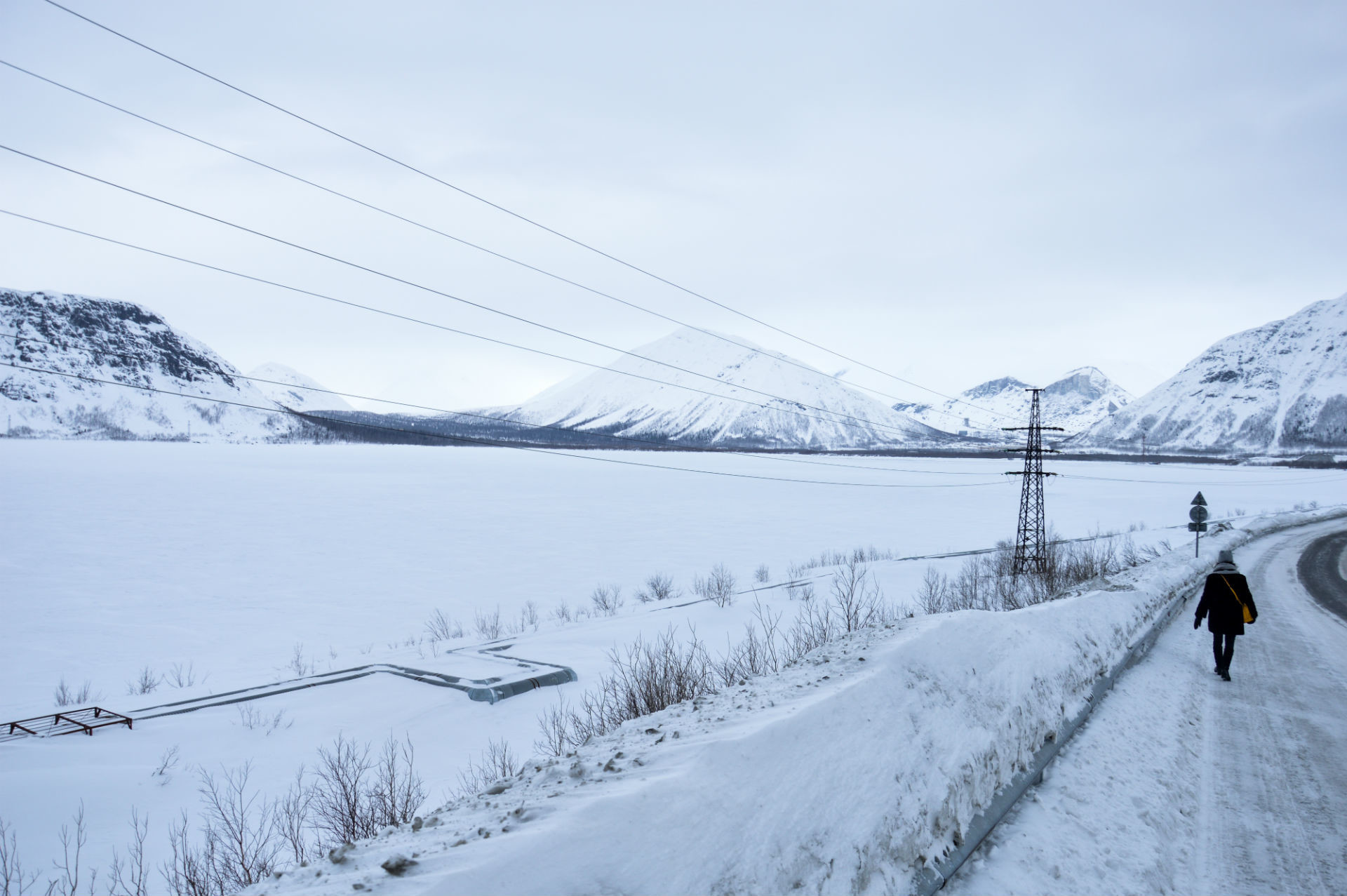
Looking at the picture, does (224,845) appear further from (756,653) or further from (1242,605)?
(1242,605)

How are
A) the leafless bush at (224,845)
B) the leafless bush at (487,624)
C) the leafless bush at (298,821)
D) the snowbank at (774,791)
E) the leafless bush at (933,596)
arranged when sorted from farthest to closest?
the leafless bush at (487,624), the leafless bush at (933,596), the leafless bush at (298,821), the leafless bush at (224,845), the snowbank at (774,791)

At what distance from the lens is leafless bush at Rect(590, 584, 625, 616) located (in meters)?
21.3

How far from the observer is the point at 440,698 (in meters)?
11.5

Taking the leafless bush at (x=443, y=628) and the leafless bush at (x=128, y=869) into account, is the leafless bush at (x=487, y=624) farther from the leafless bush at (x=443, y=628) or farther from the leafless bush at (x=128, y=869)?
the leafless bush at (x=128, y=869)

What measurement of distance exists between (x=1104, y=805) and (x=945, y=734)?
164 cm

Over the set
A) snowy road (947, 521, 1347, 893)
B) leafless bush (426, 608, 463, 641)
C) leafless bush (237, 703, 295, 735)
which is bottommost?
leafless bush (426, 608, 463, 641)

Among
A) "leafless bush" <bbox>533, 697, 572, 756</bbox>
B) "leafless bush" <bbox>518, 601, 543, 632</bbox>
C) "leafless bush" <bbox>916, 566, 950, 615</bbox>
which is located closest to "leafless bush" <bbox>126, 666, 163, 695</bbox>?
"leafless bush" <bbox>518, 601, 543, 632</bbox>

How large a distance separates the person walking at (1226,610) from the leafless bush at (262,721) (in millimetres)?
13008

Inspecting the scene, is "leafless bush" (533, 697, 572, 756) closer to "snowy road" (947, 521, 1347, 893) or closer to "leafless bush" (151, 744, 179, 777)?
"leafless bush" (151, 744, 179, 777)

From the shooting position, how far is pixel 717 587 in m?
23.7

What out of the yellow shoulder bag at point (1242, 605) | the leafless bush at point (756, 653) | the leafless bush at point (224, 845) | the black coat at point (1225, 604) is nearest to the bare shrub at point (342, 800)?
the leafless bush at point (224, 845)

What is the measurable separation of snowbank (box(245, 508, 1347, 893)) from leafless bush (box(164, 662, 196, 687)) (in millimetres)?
13999

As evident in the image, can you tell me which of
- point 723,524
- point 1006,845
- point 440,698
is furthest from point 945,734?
point 723,524

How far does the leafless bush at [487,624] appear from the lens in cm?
1818
